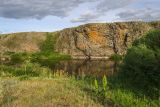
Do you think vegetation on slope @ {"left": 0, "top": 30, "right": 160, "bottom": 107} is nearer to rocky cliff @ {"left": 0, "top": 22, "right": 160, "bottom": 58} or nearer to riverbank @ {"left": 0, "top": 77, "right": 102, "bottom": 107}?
riverbank @ {"left": 0, "top": 77, "right": 102, "bottom": 107}

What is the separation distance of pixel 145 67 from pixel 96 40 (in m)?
103

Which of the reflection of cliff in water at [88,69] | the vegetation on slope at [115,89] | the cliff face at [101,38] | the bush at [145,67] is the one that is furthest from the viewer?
the cliff face at [101,38]

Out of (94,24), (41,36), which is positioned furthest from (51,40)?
(94,24)

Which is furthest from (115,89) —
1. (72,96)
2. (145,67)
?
(72,96)

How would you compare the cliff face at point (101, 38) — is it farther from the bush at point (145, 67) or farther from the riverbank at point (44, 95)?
the bush at point (145, 67)

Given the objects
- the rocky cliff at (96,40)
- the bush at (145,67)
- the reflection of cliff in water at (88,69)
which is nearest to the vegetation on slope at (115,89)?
the bush at (145,67)

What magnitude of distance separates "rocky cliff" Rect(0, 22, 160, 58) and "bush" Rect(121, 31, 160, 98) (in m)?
95.5

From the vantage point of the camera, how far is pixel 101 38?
118875mm

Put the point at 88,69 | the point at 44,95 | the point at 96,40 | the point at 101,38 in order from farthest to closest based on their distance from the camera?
the point at 101,38, the point at 96,40, the point at 88,69, the point at 44,95

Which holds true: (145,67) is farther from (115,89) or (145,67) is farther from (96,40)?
(96,40)

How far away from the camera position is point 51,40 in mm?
129875

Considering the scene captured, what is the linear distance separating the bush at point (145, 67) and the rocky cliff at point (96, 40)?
313 feet

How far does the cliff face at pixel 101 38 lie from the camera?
4535 inches

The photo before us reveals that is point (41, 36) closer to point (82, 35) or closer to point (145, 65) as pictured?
point (82, 35)
